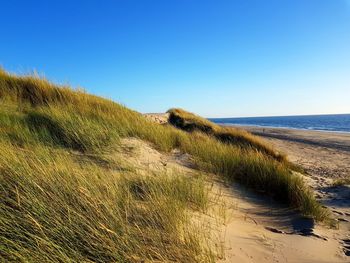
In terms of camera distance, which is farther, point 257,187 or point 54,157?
point 257,187

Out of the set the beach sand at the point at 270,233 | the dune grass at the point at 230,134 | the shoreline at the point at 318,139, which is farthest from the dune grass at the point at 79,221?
the shoreline at the point at 318,139

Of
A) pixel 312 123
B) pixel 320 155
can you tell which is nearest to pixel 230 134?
pixel 320 155

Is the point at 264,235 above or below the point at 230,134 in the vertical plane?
below

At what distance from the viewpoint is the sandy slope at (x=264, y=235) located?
3.44 m

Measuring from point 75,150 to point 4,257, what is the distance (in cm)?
370

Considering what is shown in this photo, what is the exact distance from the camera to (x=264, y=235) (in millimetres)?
4023

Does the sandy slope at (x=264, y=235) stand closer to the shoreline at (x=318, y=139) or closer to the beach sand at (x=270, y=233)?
the beach sand at (x=270, y=233)

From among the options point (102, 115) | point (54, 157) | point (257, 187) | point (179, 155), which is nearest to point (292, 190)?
point (257, 187)

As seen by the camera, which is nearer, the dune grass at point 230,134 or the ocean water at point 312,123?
the dune grass at point 230,134

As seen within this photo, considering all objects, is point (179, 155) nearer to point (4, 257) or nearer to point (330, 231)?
point (330, 231)

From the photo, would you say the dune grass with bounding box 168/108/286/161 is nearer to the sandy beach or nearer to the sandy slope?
the sandy beach

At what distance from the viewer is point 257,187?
20.7ft

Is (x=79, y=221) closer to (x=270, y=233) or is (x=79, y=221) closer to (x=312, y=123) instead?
(x=270, y=233)

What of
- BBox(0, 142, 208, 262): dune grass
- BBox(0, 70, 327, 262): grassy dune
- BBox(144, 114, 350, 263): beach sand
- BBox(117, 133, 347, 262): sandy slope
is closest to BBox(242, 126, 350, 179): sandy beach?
BBox(144, 114, 350, 263): beach sand
